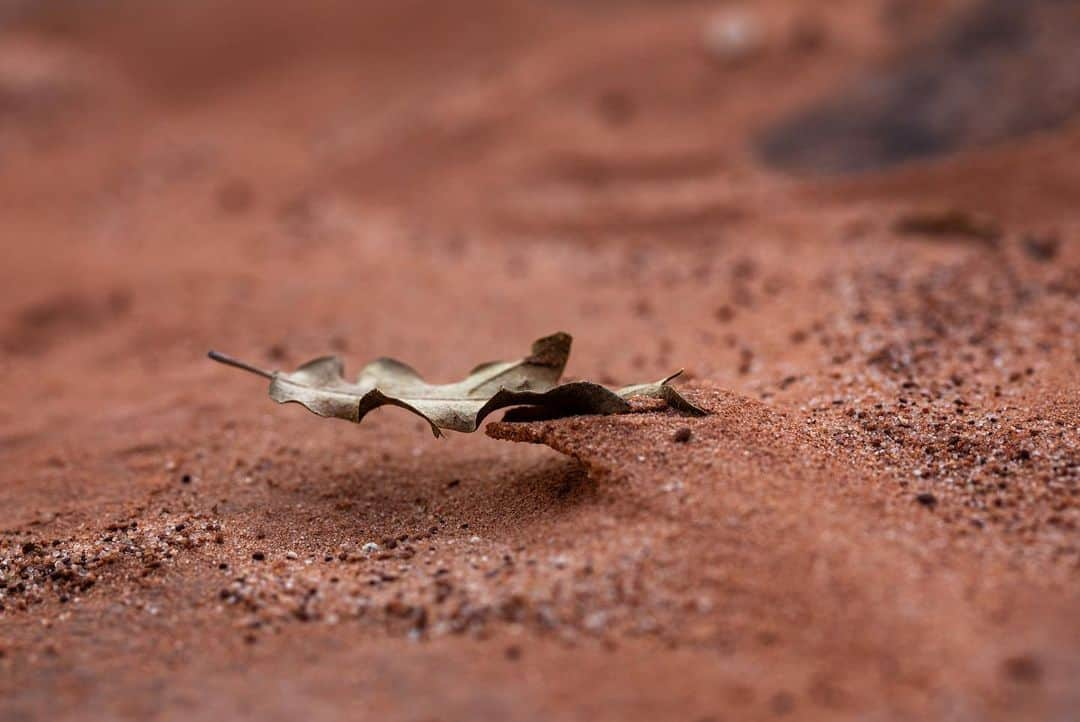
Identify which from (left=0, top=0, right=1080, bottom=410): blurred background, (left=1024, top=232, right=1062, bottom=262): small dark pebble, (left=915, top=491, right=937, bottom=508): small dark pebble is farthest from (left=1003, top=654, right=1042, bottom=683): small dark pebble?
(left=1024, top=232, right=1062, bottom=262): small dark pebble

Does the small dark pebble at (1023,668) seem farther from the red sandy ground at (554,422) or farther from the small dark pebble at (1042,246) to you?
the small dark pebble at (1042,246)

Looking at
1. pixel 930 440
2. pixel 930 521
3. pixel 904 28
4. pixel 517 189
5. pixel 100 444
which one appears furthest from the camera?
pixel 904 28

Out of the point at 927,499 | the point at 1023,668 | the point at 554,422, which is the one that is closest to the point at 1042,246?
the point at 927,499

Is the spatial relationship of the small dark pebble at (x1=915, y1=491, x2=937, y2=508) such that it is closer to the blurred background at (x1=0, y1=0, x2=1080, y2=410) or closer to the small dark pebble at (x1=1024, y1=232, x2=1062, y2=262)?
the blurred background at (x1=0, y1=0, x2=1080, y2=410)

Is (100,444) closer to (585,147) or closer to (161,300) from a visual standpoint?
(161,300)

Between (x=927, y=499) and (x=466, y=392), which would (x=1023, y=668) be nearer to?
(x=927, y=499)

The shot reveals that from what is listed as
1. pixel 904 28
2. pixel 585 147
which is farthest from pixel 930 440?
pixel 904 28
